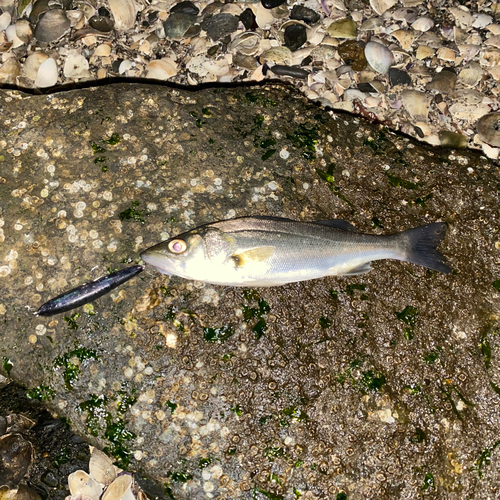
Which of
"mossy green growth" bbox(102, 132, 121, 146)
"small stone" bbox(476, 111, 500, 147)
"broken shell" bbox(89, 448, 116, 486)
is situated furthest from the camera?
"small stone" bbox(476, 111, 500, 147)

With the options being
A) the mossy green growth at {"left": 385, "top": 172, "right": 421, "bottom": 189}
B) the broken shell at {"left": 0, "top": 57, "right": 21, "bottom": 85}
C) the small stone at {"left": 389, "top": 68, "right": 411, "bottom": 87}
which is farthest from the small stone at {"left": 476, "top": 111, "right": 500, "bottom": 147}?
the broken shell at {"left": 0, "top": 57, "right": 21, "bottom": 85}

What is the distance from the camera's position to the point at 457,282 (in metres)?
4.35

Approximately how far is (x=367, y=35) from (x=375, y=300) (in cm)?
404

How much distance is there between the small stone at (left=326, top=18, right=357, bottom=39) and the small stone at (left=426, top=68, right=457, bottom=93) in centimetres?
126

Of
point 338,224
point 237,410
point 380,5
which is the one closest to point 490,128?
→ point 380,5

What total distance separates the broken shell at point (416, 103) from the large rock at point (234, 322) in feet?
6.11

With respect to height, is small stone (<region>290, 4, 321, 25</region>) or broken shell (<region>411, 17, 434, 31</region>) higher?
small stone (<region>290, 4, 321, 25</region>)

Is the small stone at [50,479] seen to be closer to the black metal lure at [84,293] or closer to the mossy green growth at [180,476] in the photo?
the mossy green growth at [180,476]

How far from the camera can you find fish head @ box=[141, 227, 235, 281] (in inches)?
146

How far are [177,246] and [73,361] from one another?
1.36 metres

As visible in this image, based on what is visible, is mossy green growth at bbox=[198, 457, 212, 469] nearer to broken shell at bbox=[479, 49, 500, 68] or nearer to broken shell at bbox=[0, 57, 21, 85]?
broken shell at bbox=[0, 57, 21, 85]

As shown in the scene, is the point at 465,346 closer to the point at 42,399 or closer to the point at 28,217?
the point at 42,399

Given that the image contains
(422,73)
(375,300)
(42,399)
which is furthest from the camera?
(422,73)

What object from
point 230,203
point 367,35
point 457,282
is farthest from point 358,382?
point 367,35
